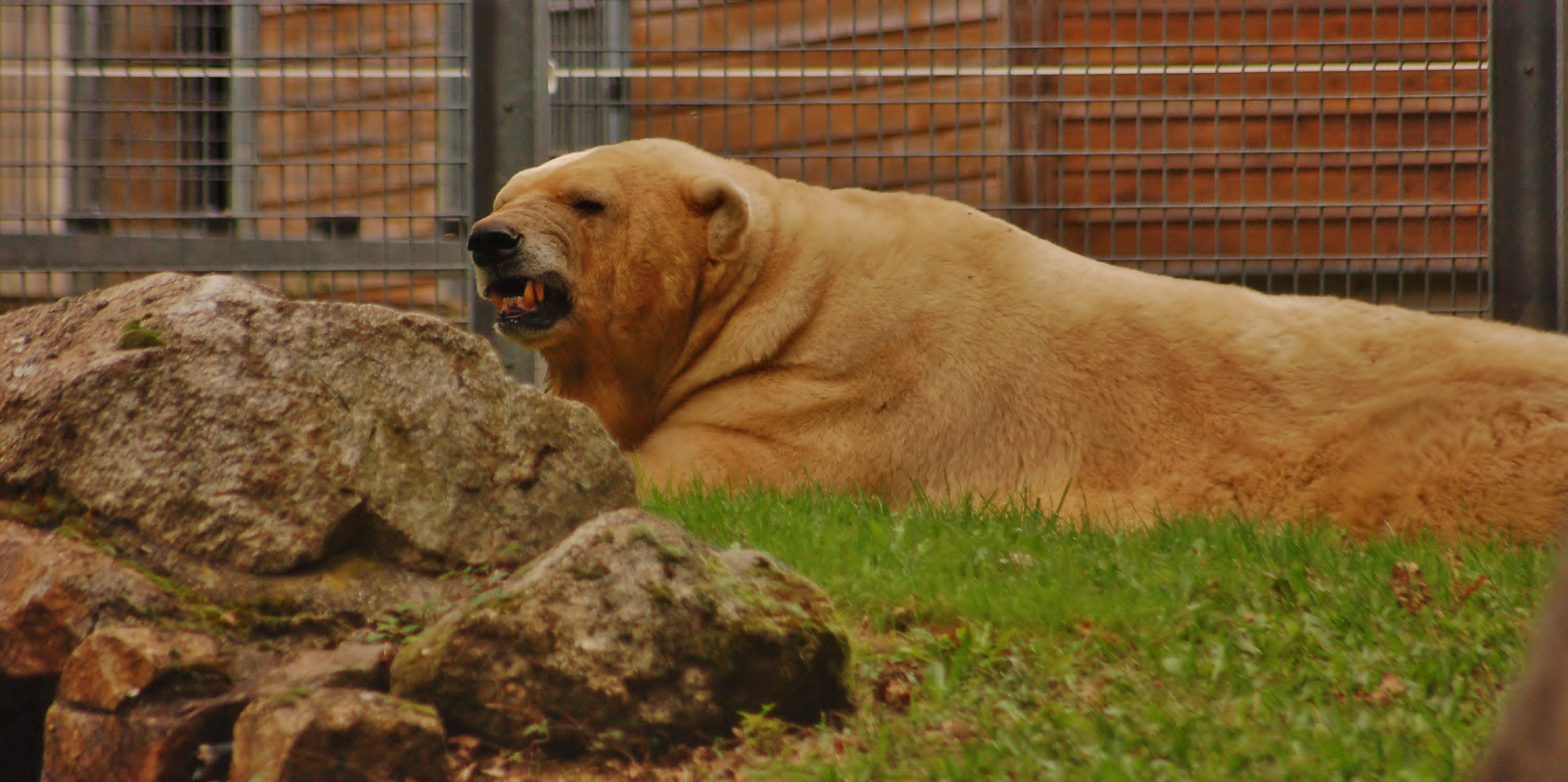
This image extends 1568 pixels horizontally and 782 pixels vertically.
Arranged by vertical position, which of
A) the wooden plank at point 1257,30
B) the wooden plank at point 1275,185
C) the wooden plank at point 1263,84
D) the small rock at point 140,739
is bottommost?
the small rock at point 140,739

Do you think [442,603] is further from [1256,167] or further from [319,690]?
[1256,167]

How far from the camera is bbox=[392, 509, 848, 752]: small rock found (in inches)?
90.0

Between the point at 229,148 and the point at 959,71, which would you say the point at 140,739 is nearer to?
the point at 959,71

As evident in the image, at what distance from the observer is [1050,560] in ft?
10.4

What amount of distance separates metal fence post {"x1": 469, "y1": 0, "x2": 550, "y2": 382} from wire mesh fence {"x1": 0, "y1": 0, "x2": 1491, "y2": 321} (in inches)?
25.6

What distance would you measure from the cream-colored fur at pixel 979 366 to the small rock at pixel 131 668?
1903 mm

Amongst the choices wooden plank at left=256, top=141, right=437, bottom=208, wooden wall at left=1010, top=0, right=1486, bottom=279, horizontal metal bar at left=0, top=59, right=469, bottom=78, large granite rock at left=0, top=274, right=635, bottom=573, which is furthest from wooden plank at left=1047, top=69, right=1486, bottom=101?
large granite rock at left=0, top=274, right=635, bottom=573

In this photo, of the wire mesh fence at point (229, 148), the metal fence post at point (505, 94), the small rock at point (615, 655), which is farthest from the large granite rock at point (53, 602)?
the wire mesh fence at point (229, 148)

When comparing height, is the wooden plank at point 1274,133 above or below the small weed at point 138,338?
above

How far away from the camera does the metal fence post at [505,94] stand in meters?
5.12

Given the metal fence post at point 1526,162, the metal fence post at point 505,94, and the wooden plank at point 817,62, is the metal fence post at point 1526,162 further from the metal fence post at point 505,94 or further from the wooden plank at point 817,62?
the metal fence post at point 505,94

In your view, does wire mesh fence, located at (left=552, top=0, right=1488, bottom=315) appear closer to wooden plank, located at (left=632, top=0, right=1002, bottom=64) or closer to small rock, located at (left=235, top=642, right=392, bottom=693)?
wooden plank, located at (left=632, top=0, right=1002, bottom=64)

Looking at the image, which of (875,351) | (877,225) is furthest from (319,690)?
(877,225)

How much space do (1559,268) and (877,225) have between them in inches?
107
